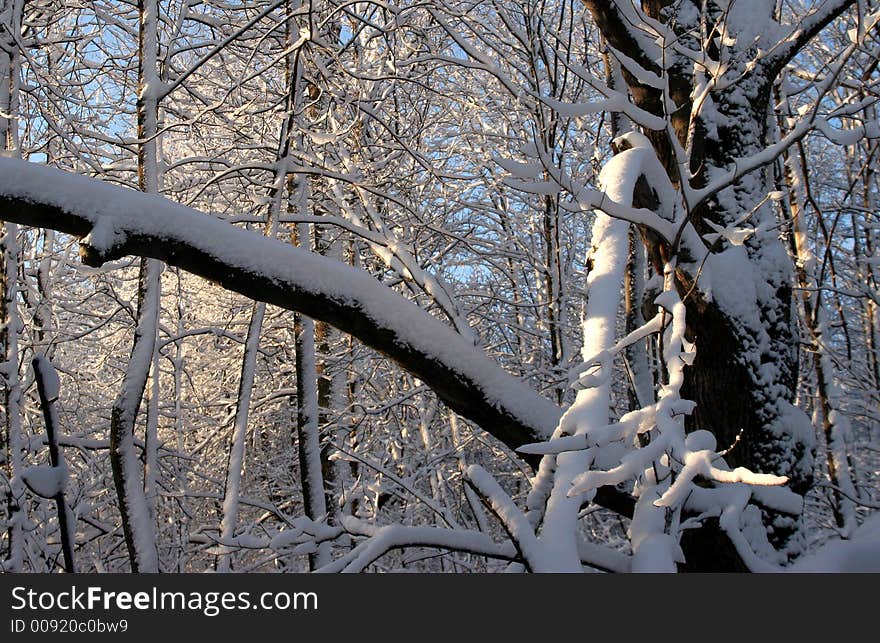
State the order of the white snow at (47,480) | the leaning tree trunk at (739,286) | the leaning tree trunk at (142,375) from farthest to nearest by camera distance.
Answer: the leaning tree trunk at (142,375)
the leaning tree trunk at (739,286)
the white snow at (47,480)

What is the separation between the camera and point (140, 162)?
14.7 ft

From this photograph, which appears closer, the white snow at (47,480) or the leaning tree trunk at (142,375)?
the white snow at (47,480)

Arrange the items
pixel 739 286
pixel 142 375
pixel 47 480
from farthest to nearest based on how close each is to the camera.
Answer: pixel 142 375 < pixel 739 286 < pixel 47 480

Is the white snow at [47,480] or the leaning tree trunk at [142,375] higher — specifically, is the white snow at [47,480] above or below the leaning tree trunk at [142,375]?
below

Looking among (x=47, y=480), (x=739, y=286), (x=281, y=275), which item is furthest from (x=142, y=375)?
(x=739, y=286)

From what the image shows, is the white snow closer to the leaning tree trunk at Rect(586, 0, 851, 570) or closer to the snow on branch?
the snow on branch

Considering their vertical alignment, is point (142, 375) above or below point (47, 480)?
above

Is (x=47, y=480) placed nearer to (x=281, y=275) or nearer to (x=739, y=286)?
(x=281, y=275)

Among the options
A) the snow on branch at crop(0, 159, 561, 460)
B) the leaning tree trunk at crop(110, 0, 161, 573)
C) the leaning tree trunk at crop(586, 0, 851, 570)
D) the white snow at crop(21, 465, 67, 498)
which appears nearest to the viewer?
the white snow at crop(21, 465, 67, 498)

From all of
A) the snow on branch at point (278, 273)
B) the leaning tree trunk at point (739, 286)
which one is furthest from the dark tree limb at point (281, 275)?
the leaning tree trunk at point (739, 286)

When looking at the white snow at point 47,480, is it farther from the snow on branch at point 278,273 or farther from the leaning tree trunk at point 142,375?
the leaning tree trunk at point 142,375

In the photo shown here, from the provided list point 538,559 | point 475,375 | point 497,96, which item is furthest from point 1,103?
point 538,559

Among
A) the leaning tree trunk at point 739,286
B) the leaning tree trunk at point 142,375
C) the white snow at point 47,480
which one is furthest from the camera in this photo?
the leaning tree trunk at point 142,375

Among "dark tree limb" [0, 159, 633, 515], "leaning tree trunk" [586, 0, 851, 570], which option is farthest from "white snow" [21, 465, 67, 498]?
"leaning tree trunk" [586, 0, 851, 570]
